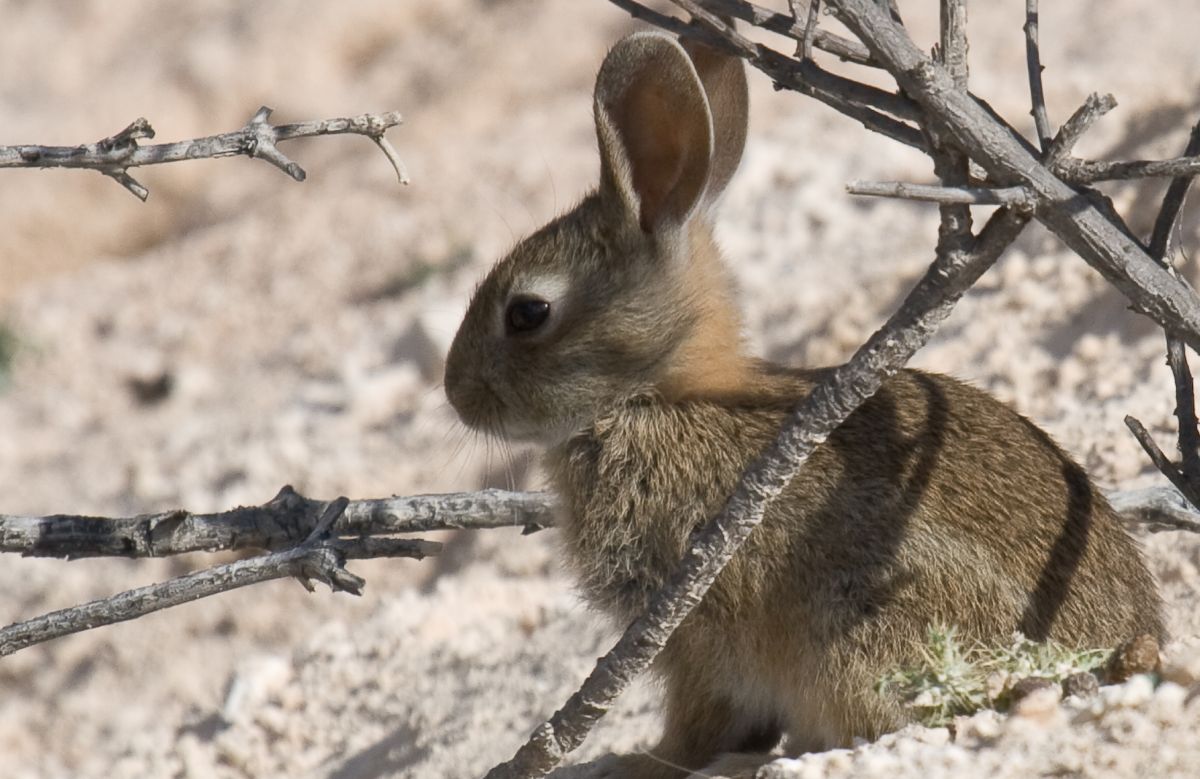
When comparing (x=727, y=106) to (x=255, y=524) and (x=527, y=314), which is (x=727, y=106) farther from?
(x=255, y=524)

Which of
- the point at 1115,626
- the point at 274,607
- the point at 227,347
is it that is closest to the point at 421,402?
the point at 274,607

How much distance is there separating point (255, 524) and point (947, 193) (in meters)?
2.20

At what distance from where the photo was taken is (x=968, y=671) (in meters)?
3.16

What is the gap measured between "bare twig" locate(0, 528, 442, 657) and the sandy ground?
109 cm

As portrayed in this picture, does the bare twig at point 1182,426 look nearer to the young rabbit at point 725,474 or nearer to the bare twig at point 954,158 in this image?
the young rabbit at point 725,474

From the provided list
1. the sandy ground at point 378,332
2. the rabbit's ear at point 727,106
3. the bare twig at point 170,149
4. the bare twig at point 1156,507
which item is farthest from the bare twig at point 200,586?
the bare twig at point 1156,507

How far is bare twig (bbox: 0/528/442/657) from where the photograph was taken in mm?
3369

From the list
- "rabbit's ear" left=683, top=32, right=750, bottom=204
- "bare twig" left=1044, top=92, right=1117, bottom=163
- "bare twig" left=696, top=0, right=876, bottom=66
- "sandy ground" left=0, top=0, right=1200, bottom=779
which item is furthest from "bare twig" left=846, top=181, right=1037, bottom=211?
"rabbit's ear" left=683, top=32, right=750, bottom=204

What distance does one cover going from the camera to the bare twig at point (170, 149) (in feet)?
10.4

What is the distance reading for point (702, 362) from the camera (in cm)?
399

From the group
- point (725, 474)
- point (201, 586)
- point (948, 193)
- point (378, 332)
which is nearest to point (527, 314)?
point (725, 474)

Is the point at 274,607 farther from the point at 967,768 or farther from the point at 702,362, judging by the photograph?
the point at 967,768

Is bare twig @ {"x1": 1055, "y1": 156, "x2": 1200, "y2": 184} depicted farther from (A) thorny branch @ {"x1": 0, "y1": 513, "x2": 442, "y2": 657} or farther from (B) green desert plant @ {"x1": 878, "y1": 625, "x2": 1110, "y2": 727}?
(A) thorny branch @ {"x1": 0, "y1": 513, "x2": 442, "y2": 657}

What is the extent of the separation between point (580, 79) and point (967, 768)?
26.6 ft
